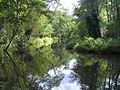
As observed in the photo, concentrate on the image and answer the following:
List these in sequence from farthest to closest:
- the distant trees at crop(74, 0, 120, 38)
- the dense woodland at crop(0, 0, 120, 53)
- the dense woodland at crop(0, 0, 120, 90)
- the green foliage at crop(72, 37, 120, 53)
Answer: the distant trees at crop(74, 0, 120, 38) → the dense woodland at crop(0, 0, 120, 53) → the green foliage at crop(72, 37, 120, 53) → the dense woodland at crop(0, 0, 120, 90)

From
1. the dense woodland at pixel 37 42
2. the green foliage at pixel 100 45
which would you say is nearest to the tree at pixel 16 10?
the dense woodland at pixel 37 42

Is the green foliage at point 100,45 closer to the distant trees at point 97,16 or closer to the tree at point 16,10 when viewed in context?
the distant trees at point 97,16

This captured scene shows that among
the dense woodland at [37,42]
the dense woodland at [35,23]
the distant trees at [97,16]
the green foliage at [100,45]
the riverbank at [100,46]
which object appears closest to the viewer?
the dense woodland at [37,42]

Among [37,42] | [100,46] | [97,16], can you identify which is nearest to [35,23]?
[97,16]

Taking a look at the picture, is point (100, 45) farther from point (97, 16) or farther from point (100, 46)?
point (97, 16)

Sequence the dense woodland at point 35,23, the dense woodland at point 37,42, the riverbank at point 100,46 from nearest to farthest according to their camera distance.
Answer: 1. the dense woodland at point 37,42
2. the riverbank at point 100,46
3. the dense woodland at point 35,23

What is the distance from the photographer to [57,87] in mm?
17703

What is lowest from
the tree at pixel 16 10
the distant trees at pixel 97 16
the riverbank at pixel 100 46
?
the riverbank at pixel 100 46

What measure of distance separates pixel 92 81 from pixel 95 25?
132ft

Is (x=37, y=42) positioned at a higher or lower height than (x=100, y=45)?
higher

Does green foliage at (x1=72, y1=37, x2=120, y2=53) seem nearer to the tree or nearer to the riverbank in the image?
the riverbank

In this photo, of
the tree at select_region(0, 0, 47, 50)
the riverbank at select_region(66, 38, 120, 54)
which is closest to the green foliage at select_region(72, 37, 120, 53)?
the riverbank at select_region(66, 38, 120, 54)

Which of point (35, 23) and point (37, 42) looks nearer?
point (35, 23)

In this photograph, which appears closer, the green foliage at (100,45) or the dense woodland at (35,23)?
the green foliage at (100,45)
